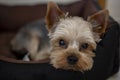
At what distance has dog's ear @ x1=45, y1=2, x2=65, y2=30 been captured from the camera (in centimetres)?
184

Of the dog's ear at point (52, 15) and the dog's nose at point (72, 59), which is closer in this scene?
the dog's nose at point (72, 59)

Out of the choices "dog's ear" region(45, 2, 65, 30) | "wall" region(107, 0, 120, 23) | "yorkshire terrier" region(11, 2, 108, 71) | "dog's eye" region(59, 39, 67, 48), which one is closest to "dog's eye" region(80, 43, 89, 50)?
"yorkshire terrier" region(11, 2, 108, 71)

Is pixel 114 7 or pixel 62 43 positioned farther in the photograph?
pixel 114 7

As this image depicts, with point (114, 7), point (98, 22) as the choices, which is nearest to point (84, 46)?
point (98, 22)

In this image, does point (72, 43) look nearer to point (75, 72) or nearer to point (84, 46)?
point (84, 46)

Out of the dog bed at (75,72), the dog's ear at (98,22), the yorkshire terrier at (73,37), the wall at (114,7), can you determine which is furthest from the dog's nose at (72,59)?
the wall at (114,7)

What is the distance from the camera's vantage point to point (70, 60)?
1.72 metres

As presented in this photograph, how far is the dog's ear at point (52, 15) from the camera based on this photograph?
6.04ft

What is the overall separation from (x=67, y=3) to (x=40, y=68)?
1383 mm

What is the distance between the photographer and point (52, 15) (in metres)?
1.86

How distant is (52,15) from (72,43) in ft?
0.77

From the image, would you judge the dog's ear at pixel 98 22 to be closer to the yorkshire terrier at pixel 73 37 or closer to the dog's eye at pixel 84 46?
the yorkshire terrier at pixel 73 37

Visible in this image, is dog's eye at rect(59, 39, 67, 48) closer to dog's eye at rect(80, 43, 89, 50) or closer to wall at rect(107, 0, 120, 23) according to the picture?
dog's eye at rect(80, 43, 89, 50)

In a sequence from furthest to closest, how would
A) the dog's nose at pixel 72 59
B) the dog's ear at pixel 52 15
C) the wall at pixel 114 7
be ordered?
the wall at pixel 114 7 → the dog's ear at pixel 52 15 → the dog's nose at pixel 72 59
